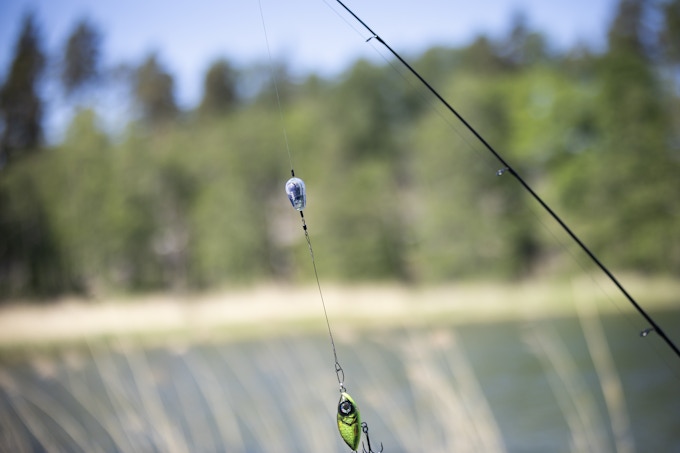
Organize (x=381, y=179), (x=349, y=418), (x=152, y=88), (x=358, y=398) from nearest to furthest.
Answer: (x=349, y=418) → (x=358, y=398) → (x=381, y=179) → (x=152, y=88)

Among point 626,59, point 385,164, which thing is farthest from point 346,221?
point 626,59

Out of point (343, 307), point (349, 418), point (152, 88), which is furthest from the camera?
point (152, 88)

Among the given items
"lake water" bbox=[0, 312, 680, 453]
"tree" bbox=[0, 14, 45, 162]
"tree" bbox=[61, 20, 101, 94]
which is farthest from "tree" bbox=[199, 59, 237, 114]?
"lake water" bbox=[0, 312, 680, 453]

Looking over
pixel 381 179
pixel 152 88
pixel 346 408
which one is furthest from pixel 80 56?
pixel 346 408

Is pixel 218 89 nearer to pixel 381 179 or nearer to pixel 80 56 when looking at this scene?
pixel 381 179

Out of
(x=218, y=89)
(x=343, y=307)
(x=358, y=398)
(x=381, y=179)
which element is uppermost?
(x=218, y=89)

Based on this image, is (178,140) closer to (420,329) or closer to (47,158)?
(47,158)

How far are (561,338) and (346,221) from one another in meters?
9.10

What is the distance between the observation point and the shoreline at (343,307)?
11.6 meters

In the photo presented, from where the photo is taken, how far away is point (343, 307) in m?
14.2

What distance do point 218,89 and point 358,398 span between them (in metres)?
19.8

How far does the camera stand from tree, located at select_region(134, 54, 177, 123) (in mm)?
20922

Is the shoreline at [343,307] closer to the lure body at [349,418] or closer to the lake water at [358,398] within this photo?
the lake water at [358,398]

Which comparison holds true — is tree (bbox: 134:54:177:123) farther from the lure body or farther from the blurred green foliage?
the lure body
